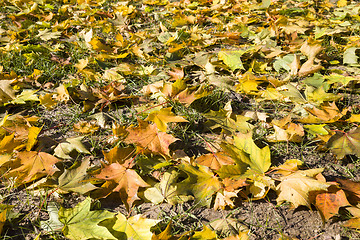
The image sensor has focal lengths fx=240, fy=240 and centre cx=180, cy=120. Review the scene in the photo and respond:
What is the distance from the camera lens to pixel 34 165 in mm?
1216

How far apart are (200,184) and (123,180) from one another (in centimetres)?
37

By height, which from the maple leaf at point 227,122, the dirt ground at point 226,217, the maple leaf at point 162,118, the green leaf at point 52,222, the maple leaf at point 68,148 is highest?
the maple leaf at point 162,118

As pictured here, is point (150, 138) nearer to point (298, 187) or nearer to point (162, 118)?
point (162, 118)

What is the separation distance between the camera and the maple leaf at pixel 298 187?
3.42ft

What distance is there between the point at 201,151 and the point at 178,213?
0.41 m

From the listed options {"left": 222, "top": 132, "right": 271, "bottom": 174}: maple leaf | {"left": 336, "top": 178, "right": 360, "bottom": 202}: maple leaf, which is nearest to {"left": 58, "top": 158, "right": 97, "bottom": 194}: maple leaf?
{"left": 222, "top": 132, "right": 271, "bottom": 174}: maple leaf

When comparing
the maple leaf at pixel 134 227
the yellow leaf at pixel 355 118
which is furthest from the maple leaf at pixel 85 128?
the yellow leaf at pixel 355 118

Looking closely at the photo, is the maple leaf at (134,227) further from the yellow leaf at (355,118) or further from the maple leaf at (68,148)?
the yellow leaf at (355,118)

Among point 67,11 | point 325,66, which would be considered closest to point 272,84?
point 325,66

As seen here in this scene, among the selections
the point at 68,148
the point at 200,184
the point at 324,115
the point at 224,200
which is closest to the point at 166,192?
the point at 200,184

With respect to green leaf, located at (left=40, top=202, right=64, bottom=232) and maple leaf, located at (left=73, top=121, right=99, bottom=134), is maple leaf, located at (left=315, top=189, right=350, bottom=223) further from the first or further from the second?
maple leaf, located at (left=73, top=121, right=99, bottom=134)

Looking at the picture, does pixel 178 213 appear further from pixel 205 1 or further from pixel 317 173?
pixel 205 1

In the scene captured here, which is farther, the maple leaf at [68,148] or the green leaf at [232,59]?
the green leaf at [232,59]

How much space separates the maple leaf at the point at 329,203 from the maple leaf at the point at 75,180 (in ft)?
3.35
